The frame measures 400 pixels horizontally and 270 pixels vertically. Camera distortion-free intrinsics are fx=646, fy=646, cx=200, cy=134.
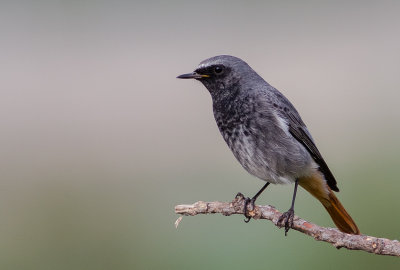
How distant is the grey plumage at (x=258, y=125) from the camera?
14.2ft

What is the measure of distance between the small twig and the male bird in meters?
0.59

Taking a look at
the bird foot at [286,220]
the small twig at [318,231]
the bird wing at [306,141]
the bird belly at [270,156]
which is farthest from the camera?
the bird wing at [306,141]

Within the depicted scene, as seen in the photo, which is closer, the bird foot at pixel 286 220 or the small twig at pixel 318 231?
the small twig at pixel 318 231

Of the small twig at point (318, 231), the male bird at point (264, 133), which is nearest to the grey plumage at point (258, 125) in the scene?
the male bird at point (264, 133)

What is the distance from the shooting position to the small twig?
119 inches

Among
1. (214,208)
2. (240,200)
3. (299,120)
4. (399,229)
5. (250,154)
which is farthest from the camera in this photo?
(399,229)

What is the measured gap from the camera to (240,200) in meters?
3.91

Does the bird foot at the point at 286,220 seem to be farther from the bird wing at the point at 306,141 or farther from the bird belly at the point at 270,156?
the bird wing at the point at 306,141

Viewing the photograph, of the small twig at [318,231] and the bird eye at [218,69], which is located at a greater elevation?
the bird eye at [218,69]

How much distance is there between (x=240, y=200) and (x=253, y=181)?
3302mm

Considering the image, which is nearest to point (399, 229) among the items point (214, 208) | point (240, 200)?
point (240, 200)

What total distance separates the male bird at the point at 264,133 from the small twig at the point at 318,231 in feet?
1.95

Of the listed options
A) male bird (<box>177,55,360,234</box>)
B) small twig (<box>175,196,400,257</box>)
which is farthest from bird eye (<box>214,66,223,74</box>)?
small twig (<box>175,196,400,257</box>)

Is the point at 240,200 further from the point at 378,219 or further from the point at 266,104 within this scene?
the point at 378,219
